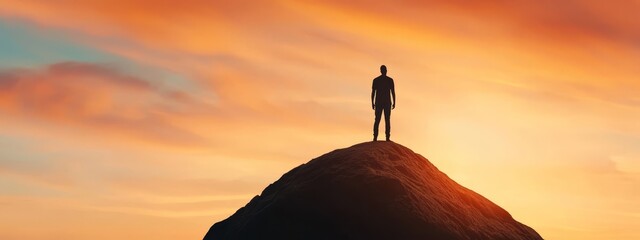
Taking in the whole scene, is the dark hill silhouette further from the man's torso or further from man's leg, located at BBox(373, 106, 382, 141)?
the man's torso

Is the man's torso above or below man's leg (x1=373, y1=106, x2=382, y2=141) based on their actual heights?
above

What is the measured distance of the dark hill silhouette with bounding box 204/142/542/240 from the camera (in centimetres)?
2492

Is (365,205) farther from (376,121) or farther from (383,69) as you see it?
(383,69)

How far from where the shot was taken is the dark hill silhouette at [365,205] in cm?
2492

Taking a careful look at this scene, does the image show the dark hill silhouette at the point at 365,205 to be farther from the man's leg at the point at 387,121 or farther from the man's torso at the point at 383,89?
the man's torso at the point at 383,89

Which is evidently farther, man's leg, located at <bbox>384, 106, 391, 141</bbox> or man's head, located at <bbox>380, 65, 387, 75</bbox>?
man's leg, located at <bbox>384, 106, 391, 141</bbox>

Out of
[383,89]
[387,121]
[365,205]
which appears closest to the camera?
[365,205]

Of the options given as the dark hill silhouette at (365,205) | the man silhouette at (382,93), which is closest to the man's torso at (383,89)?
the man silhouette at (382,93)

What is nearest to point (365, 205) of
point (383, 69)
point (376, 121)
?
point (376, 121)

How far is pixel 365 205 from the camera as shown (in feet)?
82.9

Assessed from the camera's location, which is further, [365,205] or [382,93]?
[382,93]

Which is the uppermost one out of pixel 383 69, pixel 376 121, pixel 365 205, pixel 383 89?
pixel 383 69

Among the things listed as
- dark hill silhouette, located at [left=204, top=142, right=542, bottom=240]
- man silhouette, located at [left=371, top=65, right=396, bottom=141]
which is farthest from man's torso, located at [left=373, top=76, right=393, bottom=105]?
dark hill silhouette, located at [left=204, top=142, right=542, bottom=240]

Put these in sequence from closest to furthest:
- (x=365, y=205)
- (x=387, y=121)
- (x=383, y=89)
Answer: (x=365, y=205) < (x=383, y=89) < (x=387, y=121)
